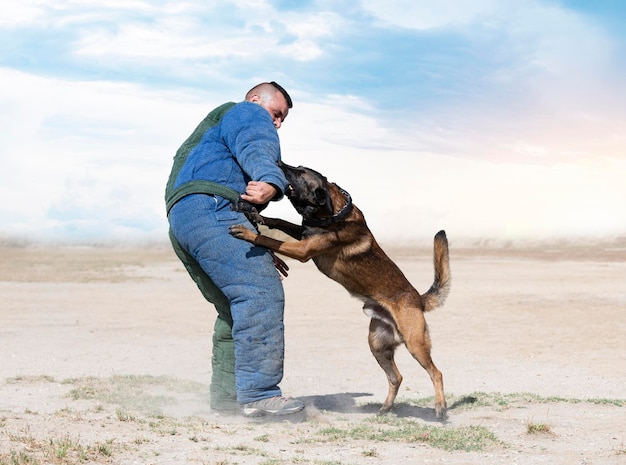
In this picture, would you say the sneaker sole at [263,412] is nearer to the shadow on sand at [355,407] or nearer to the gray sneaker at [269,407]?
the gray sneaker at [269,407]

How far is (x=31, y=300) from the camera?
23.2 m

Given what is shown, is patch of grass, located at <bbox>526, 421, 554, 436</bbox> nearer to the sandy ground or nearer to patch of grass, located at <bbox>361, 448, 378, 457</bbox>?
the sandy ground

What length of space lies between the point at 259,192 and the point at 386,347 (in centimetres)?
233

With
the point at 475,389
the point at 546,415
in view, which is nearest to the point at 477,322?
the point at 475,389

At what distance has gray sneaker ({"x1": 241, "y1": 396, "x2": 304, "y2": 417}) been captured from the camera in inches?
272

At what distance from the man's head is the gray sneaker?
7.79 feet

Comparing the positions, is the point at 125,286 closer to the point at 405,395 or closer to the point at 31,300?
the point at 31,300

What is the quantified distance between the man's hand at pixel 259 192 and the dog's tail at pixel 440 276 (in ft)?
7.37

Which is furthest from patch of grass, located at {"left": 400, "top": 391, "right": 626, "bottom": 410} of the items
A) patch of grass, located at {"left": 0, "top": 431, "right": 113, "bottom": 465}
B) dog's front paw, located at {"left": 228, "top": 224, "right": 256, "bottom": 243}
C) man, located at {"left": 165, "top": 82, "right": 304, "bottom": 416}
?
patch of grass, located at {"left": 0, "top": 431, "right": 113, "bottom": 465}

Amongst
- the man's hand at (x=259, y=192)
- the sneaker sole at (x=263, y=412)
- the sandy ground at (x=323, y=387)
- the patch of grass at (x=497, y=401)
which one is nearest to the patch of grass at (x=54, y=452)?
the sandy ground at (x=323, y=387)

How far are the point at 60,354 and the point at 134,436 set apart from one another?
707cm

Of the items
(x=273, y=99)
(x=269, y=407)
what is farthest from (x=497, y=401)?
(x=273, y=99)

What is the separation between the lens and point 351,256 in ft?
24.1

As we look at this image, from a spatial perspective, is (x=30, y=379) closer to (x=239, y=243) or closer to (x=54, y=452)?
(x=239, y=243)
